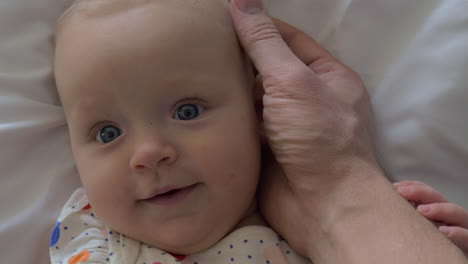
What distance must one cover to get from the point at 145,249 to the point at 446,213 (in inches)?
24.2

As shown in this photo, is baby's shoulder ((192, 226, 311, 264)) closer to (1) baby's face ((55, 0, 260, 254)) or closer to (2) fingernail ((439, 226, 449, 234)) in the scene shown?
(1) baby's face ((55, 0, 260, 254))

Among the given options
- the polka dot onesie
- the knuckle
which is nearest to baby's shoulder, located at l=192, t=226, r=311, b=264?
the polka dot onesie

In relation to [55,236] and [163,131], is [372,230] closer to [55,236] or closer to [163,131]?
[163,131]

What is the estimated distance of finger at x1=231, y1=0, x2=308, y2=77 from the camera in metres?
1.06

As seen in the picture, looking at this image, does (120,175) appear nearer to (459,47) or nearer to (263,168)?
(263,168)

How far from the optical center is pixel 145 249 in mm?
1057

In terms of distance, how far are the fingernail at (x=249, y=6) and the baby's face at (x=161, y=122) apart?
10cm

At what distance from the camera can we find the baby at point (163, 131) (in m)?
0.95

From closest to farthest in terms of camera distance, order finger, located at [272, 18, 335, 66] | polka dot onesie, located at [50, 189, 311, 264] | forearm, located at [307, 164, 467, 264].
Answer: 1. forearm, located at [307, 164, 467, 264]
2. polka dot onesie, located at [50, 189, 311, 264]
3. finger, located at [272, 18, 335, 66]

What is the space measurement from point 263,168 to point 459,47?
0.52m

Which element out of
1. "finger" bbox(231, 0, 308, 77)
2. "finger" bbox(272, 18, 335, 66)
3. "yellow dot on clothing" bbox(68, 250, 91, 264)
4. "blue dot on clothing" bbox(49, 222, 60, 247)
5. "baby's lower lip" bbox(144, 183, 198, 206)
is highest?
"finger" bbox(231, 0, 308, 77)

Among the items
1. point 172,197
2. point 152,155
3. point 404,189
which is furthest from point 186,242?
point 404,189

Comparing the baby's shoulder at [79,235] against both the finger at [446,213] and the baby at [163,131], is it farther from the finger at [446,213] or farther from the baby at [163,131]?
the finger at [446,213]

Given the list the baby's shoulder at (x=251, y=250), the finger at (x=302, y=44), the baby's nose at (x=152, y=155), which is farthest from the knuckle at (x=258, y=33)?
the baby's shoulder at (x=251, y=250)
